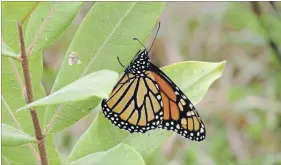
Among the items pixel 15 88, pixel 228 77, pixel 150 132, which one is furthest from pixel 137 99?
pixel 228 77

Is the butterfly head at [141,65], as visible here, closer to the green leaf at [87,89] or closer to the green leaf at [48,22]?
the green leaf at [48,22]

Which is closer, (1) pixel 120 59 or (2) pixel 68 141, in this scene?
(1) pixel 120 59

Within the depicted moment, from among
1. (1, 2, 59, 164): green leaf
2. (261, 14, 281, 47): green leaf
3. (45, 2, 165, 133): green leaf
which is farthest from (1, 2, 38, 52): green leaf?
(261, 14, 281, 47): green leaf

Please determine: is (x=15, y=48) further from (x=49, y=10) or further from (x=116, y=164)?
(x=116, y=164)

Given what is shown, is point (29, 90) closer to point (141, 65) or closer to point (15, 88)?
point (15, 88)

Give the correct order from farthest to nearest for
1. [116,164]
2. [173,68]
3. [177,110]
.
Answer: [177,110], [173,68], [116,164]

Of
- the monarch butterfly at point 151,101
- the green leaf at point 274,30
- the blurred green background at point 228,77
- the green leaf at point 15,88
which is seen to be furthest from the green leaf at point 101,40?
the green leaf at point 274,30

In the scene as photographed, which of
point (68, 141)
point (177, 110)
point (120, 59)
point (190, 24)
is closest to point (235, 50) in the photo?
point (190, 24)

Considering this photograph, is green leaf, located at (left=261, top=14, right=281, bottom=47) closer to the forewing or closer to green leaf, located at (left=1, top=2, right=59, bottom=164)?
the forewing

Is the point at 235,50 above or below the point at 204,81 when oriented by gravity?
below
